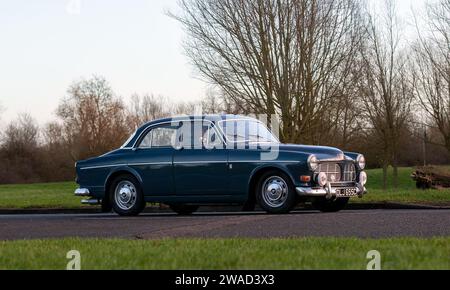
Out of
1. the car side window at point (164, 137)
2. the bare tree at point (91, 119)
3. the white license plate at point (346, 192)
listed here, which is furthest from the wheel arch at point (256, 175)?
the bare tree at point (91, 119)

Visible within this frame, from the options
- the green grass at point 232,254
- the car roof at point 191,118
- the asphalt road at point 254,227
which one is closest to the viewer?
the green grass at point 232,254

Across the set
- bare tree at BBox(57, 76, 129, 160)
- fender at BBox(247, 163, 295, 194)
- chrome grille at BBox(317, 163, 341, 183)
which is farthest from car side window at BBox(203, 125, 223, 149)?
bare tree at BBox(57, 76, 129, 160)

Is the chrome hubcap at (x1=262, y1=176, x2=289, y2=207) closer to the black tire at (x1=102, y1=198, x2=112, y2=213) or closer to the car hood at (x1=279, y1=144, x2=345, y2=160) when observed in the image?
the car hood at (x1=279, y1=144, x2=345, y2=160)

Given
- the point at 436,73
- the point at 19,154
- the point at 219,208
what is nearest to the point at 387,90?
the point at 436,73

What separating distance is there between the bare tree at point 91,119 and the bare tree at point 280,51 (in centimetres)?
3601

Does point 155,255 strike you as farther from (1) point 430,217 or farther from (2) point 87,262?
(1) point 430,217

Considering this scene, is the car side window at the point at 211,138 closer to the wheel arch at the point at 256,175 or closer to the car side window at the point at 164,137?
the car side window at the point at 164,137

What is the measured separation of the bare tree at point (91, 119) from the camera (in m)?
62.8

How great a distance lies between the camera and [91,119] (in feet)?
218

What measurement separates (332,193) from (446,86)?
78.7 ft

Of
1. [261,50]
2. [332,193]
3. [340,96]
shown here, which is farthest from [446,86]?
[332,193]

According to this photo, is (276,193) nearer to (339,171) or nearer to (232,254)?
(339,171)

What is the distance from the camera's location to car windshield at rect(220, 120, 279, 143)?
1330 cm

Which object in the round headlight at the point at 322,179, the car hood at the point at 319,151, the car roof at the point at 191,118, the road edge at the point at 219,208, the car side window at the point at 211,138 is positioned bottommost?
the road edge at the point at 219,208
